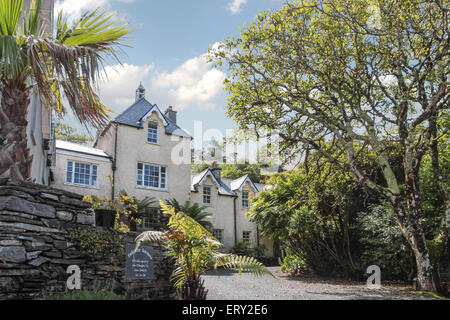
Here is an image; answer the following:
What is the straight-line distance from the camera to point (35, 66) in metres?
6.04

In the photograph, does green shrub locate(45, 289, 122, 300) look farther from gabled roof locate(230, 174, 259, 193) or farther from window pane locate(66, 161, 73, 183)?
gabled roof locate(230, 174, 259, 193)

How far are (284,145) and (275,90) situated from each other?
6.71ft

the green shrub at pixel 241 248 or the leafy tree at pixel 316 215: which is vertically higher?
the leafy tree at pixel 316 215

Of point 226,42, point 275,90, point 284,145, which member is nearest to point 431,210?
point 284,145

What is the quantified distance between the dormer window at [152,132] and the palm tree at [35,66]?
594 inches

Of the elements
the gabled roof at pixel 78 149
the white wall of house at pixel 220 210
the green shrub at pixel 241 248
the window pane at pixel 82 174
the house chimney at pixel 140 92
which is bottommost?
the green shrub at pixel 241 248

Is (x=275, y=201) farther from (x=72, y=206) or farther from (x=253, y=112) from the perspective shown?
(x=72, y=206)

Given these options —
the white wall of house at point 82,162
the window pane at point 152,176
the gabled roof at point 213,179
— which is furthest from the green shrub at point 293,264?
the white wall of house at point 82,162

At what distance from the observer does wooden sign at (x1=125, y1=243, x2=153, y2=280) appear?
318 inches

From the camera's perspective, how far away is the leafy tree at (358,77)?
35.6 ft

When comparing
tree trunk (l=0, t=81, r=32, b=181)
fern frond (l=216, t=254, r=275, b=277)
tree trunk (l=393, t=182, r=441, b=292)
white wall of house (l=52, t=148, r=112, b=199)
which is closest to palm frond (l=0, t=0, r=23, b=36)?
tree trunk (l=0, t=81, r=32, b=181)

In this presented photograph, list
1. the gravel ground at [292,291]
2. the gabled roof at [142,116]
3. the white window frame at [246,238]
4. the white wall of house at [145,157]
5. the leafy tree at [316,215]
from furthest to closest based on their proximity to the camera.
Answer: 1. the white window frame at [246,238]
2. the gabled roof at [142,116]
3. the white wall of house at [145,157]
4. the leafy tree at [316,215]
5. the gravel ground at [292,291]

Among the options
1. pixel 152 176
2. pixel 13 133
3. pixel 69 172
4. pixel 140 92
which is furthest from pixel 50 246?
pixel 140 92

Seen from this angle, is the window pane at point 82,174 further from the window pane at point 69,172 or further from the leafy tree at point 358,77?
the leafy tree at point 358,77
